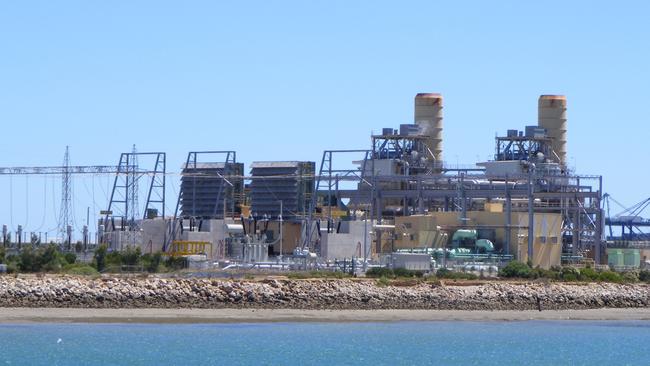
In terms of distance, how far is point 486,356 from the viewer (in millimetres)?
53781

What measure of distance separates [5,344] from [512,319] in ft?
82.0

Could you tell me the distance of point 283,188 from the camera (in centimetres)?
9719

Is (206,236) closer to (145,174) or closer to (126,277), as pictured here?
(145,174)

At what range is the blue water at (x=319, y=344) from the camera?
50344 millimetres

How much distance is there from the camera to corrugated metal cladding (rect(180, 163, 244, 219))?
3942 inches

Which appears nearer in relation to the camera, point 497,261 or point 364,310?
point 364,310

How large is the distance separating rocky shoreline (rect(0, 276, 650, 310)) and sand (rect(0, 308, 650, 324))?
93cm

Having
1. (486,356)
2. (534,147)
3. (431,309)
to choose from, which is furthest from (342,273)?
(534,147)

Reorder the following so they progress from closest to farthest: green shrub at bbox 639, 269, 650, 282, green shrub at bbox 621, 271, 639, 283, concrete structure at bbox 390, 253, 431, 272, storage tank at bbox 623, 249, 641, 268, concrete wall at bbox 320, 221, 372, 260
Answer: concrete structure at bbox 390, 253, 431, 272 → green shrub at bbox 621, 271, 639, 283 → green shrub at bbox 639, 269, 650, 282 → concrete wall at bbox 320, 221, 372, 260 → storage tank at bbox 623, 249, 641, 268

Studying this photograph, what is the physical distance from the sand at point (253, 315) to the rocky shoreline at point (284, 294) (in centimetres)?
93

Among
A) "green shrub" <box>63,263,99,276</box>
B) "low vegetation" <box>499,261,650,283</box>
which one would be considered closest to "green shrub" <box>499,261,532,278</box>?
"low vegetation" <box>499,261,650,283</box>

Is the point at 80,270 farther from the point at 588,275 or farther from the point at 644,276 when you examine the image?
the point at 644,276

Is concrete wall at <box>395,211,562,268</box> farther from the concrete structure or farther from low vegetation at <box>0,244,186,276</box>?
low vegetation at <box>0,244,186,276</box>

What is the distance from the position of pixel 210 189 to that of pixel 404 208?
13.8m
